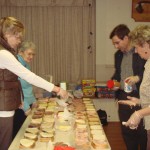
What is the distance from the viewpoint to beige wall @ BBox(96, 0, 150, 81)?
4438 millimetres

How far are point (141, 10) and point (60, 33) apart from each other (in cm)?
137

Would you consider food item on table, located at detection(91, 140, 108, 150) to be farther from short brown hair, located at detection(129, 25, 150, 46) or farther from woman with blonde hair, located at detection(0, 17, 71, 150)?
short brown hair, located at detection(129, 25, 150, 46)

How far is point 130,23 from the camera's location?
4.48 meters

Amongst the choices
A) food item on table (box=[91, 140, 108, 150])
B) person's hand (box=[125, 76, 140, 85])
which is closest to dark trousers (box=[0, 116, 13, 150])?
food item on table (box=[91, 140, 108, 150])

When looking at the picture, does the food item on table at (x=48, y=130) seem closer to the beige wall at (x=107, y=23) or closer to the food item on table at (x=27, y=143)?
the food item on table at (x=27, y=143)

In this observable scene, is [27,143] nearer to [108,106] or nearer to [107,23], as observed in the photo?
[108,106]

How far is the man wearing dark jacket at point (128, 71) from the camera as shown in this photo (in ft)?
8.39

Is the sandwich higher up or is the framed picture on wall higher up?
the framed picture on wall

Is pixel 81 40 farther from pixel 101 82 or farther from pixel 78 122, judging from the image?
pixel 78 122

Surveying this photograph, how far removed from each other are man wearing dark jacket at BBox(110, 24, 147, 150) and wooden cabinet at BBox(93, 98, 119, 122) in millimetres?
1552

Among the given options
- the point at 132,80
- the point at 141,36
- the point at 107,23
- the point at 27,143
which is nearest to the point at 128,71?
the point at 132,80

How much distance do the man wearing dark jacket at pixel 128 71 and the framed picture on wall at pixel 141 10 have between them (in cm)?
188

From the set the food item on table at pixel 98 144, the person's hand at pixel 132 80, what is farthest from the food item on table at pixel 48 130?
the person's hand at pixel 132 80

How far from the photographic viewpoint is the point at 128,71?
2.64 m
